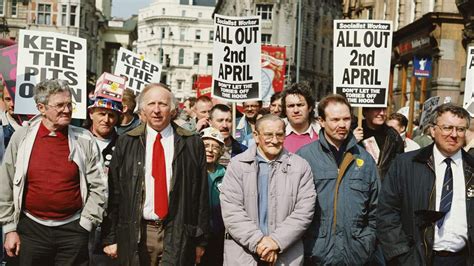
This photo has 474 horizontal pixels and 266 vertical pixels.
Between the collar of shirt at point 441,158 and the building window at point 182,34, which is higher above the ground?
the building window at point 182,34

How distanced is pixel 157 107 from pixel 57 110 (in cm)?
82

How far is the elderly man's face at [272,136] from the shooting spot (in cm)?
630

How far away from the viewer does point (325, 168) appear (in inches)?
255

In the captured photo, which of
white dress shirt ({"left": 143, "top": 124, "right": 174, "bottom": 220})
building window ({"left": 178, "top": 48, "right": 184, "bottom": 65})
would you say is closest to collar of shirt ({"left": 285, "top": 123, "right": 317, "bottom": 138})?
white dress shirt ({"left": 143, "top": 124, "right": 174, "bottom": 220})

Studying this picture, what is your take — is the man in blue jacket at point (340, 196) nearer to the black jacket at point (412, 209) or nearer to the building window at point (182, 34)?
the black jacket at point (412, 209)

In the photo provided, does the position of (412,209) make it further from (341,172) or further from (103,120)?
(103,120)

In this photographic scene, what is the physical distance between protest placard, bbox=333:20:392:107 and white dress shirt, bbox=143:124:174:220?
337 centimetres

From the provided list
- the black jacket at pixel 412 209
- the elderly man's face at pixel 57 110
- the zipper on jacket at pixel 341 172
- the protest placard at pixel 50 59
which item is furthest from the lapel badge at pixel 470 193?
the protest placard at pixel 50 59

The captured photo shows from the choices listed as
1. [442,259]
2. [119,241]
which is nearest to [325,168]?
[442,259]

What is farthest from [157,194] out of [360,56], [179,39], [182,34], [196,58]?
[182,34]

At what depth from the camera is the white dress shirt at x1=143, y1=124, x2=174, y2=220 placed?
6375 millimetres

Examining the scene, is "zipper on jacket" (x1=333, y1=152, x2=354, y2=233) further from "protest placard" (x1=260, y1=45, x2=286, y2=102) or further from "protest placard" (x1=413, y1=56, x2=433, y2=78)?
"protest placard" (x1=413, y1=56, x2=433, y2=78)

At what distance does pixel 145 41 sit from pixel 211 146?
545 feet

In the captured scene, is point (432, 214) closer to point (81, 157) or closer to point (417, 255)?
point (417, 255)
